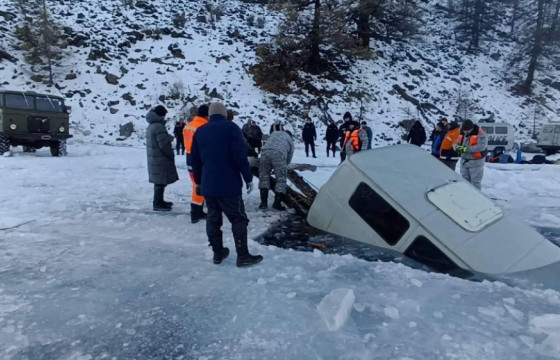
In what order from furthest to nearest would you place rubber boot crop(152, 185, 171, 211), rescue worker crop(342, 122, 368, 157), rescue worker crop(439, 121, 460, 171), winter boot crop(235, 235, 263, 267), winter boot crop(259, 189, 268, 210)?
rescue worker crop(342, 122, 368, 157) → rescue worker crop(439, 121, 460, 171) → winter boot crop(259, 189, 268, 210) → rubber boot crop(152, 185, 171, 211) → winter boot crop(235, 235, 263, 267)

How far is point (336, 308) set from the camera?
2.75m

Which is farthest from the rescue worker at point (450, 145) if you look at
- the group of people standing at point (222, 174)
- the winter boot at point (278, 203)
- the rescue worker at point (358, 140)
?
the group of people standing at point (222, 174)

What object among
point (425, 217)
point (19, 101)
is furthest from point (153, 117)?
point (19, 101)

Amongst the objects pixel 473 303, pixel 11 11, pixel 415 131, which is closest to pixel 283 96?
pixel 415 131

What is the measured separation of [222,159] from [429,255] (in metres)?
2.25

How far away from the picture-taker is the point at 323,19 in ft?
70.4

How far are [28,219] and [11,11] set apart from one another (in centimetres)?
2222

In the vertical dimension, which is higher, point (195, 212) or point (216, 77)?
point (216, 77)

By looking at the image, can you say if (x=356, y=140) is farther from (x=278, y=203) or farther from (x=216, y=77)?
(x=216, y=77)

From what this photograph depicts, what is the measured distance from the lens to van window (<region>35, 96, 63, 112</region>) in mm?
12516

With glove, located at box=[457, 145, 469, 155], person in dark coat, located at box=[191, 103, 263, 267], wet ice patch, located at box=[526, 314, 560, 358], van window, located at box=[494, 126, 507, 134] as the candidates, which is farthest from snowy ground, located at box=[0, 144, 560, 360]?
van window, located at box=[494, 126, 507, 134]

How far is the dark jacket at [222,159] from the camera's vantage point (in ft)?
12.0

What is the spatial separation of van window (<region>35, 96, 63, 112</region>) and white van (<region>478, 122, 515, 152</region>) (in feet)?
70.0

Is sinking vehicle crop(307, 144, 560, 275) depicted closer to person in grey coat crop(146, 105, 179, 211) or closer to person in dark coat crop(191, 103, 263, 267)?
person in dark coat crop(191, 103, 263, 267)
